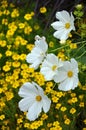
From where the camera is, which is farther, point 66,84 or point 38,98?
point 38,98

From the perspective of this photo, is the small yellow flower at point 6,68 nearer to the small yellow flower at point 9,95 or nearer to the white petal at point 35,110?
the small yellow flower at point 9,95

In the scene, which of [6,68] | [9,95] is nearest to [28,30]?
[6,68]

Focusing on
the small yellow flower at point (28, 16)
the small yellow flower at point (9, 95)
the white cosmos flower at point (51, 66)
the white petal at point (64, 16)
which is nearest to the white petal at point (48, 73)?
the white cosmos flower at point (51, 66)

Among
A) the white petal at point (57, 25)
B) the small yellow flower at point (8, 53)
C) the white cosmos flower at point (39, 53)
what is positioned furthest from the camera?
the small yellow flower at point (8, 53)

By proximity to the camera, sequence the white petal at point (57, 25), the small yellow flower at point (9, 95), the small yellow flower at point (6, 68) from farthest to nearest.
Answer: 1. the small yellow flower at point (6, 68)
2. the small yellow flower at point (9, 95)
3. the white petal at point (57, 25)

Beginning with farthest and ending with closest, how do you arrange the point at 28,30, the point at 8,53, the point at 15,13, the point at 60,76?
the point at 15,13 < the point at 28,30 < the point at 8,53 < the point at 60,76

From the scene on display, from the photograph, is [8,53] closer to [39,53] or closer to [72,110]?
[72,110]

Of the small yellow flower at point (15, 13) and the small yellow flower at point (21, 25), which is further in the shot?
the small yellow flower at point (15, 13)

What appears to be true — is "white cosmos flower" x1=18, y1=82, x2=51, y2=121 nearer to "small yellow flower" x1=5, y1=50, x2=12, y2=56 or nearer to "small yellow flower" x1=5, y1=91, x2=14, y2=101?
"small yellow flower" x1=5, y1=91, x2=14, y2=101
